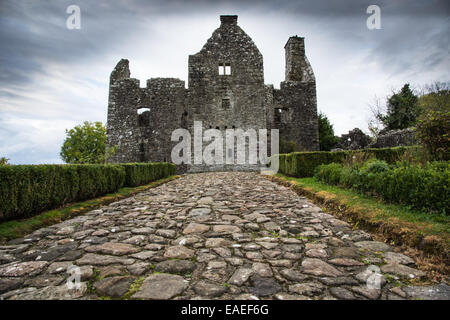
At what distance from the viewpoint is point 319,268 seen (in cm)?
235

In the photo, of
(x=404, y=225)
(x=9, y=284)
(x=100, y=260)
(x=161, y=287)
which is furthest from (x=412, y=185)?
(x=9, y=284)

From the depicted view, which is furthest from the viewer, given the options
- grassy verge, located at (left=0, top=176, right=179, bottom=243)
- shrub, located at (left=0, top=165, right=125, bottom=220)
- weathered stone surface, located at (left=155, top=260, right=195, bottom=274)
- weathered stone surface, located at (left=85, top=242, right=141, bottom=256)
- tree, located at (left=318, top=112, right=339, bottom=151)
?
tree, located at (left=318, top=112, right=339, bottom=151)

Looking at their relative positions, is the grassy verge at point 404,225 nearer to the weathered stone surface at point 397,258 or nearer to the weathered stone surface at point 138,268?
the weathered stone surface at point 397,258

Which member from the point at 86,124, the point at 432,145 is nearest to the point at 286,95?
the point at 432,145

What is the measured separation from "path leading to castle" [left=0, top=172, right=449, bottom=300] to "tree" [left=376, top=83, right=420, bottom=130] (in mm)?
21620

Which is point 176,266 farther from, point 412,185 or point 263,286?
point 412,185

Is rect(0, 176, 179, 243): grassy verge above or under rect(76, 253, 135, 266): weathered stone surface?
above

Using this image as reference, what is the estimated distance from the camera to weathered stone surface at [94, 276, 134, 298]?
188 centimetres

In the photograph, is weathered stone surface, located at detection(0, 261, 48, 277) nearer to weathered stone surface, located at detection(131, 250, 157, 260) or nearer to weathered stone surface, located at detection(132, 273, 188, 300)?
weathered stone surface, located at detection(131, 250, 157, 260)

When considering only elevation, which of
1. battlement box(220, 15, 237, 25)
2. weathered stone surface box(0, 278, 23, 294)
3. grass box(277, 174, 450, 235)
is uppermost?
battlement box(220, 15, 237, 25)

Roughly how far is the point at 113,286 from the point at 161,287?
40cm

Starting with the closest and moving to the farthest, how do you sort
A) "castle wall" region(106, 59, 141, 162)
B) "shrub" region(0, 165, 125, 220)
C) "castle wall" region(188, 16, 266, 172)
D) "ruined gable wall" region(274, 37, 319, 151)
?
1. "shrub" region(0, 165, 125, 220)
2. "castle wall" region(188, 16, 266, 172)
3. "castle wall" region(106, 59, 141, 162)
4. "ruined gable wall" region(274, 37, 319, 151)

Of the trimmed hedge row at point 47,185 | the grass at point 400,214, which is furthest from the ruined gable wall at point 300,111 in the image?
the trimmed hedge row at point 47,185

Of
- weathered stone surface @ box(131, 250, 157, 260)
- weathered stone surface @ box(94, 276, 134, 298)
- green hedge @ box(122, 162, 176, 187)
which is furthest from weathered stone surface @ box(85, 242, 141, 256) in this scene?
green hedge @ box(122, 162, 176, 187)
